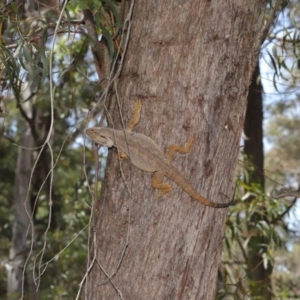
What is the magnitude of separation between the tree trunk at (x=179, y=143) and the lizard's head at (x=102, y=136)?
0.26 meters

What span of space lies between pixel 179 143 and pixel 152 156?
0.14 metres

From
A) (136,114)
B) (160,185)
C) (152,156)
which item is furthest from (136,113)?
(160,185)

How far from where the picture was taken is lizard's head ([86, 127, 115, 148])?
3.39 meters

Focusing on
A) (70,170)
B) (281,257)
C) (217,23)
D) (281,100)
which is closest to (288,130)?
(281,100)

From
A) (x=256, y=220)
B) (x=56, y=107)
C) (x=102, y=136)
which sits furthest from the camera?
(x=56, y=107)

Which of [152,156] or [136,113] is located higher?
[136,113]

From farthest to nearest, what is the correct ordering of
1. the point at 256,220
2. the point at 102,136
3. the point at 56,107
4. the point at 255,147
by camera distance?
the point at 56,107, the point at 255,147, the point at 256,220, the point at 102,136

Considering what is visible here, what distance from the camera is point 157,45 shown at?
3066 millimetres

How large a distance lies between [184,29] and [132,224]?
0.90 metres

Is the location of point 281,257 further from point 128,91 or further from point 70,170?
point 128,91

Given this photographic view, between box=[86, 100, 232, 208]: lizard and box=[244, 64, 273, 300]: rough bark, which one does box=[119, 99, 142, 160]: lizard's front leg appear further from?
box=[244, 64, 273, 300]: rough bark

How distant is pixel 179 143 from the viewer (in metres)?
2.93

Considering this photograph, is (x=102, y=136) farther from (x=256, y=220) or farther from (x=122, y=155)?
(x=256, y=220)

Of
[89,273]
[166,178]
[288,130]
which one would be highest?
[288,130]
